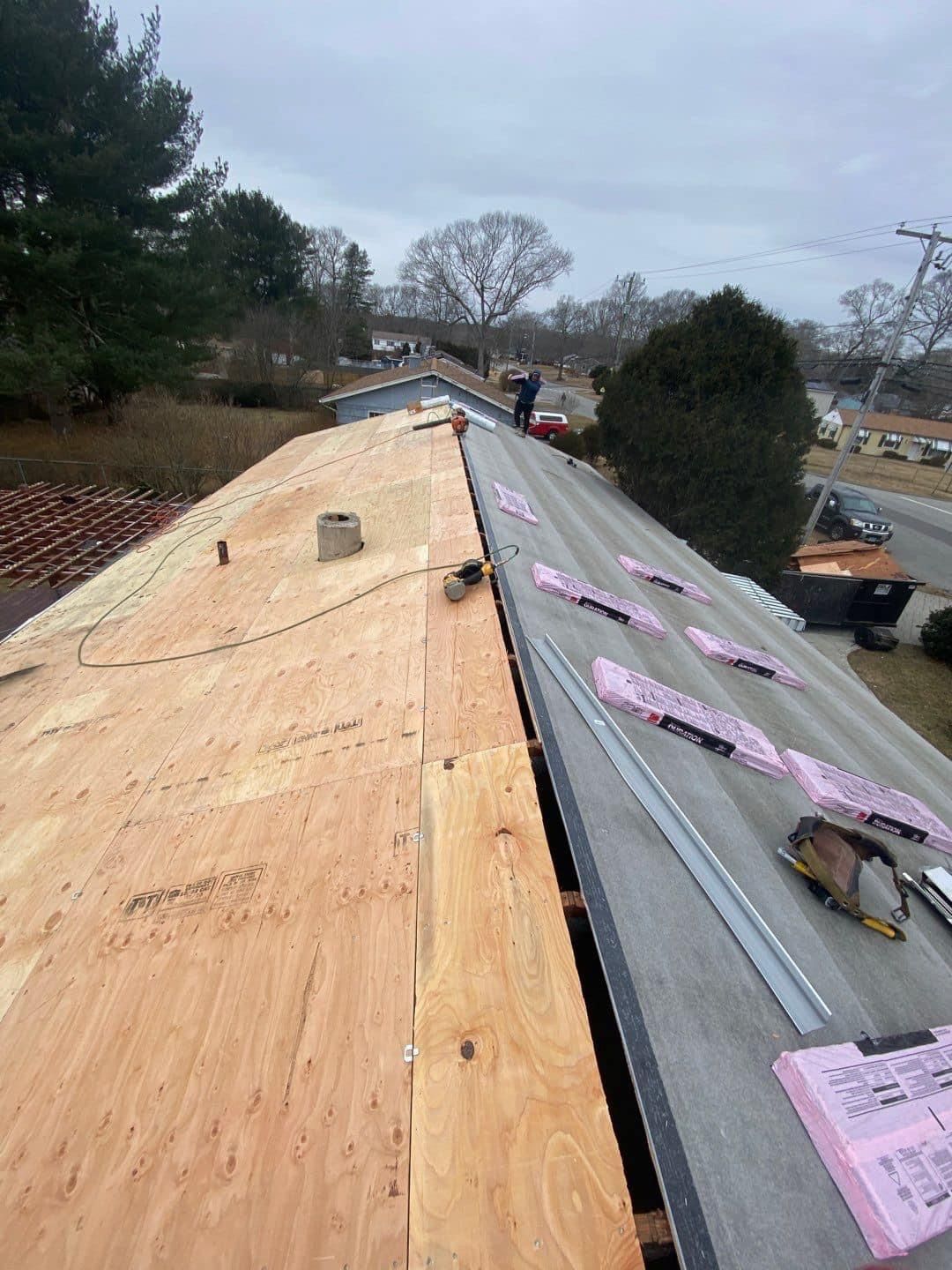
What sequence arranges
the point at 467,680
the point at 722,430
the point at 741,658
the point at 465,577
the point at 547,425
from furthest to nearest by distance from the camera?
the point at 547,425 → the point at 722,430 → the point at 741,658 → the point at 465,577 → the point at 467,680

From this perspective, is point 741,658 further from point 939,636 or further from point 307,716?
point 939,636

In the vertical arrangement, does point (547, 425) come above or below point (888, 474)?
above

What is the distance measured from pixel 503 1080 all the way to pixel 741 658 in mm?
4133

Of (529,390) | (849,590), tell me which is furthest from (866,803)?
(849,590)

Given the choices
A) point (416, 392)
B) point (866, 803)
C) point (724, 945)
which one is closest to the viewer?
point (724, 945)

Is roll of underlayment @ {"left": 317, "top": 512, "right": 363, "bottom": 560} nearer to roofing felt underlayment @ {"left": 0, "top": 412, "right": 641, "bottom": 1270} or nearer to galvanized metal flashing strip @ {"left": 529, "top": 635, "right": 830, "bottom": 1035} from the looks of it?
roofing felt underlayment @ {"left": 0, "top": 412, "right": 641, "bottom": 1270}

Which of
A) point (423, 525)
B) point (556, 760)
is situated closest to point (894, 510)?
point (423, 525)

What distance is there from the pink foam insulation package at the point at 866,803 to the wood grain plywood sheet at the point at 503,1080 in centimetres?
205

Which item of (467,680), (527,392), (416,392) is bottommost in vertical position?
(467,680)

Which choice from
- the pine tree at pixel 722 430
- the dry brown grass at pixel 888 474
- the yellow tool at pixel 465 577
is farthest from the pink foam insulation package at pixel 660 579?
the dry brown grass at pixel 888 474

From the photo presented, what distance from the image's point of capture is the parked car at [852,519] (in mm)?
19469

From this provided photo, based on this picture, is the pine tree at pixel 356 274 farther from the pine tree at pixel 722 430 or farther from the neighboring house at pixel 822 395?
the pine tree at pixel 722 430

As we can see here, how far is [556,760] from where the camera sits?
2566mm

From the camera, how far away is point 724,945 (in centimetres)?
211
